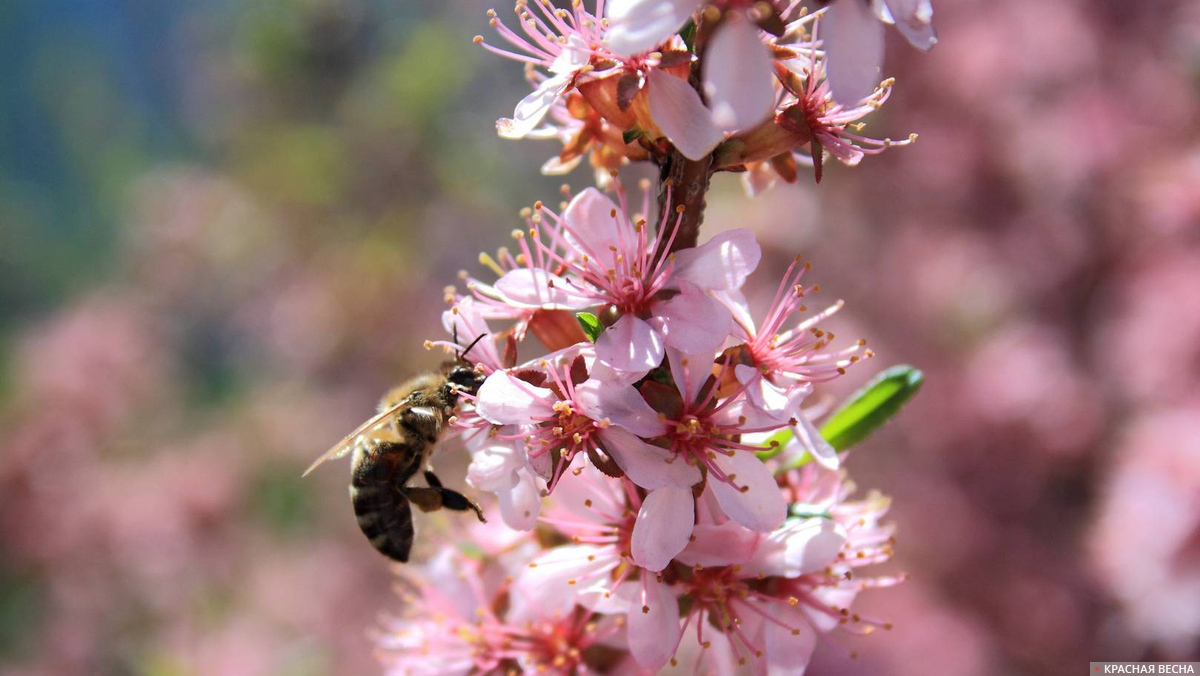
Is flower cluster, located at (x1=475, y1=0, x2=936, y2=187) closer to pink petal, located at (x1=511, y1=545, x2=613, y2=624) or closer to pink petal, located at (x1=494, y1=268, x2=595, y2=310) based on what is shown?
pink petal, located at (x1=494, y1=268, x2=595, y2=310)

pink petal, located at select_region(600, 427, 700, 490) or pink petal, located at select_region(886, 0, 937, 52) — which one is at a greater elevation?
pink petal, located at select_region(886, 0, 937, 52)

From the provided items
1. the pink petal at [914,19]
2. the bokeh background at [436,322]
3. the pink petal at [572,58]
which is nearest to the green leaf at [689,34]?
the pink petal at [572,58]

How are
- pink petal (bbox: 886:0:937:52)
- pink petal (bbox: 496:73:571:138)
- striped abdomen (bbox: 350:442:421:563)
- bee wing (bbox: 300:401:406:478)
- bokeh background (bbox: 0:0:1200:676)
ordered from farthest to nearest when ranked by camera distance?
bokeh background (bbox: 0:0:1200:676) < striped abdomen (bbox: 350:442:421:563) < bee wing (bbox: 300:401:406:478) < pink petal (bbox: 496:73:571:138) < pink petal (bbox: 886:0:937:52)

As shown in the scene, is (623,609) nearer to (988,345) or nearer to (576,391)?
(576,391)

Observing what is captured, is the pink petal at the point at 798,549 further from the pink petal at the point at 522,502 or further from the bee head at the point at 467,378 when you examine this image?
the bee head at the point at 467,378

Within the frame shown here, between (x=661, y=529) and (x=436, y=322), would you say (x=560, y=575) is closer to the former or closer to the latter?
(x=661, y=529)

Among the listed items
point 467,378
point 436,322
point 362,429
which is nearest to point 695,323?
point 467,378

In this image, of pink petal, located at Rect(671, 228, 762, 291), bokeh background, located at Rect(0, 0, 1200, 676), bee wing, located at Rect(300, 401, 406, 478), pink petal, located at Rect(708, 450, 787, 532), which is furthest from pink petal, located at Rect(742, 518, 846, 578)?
bokeh background, located at Rect(0, 0, 1200, 676)
